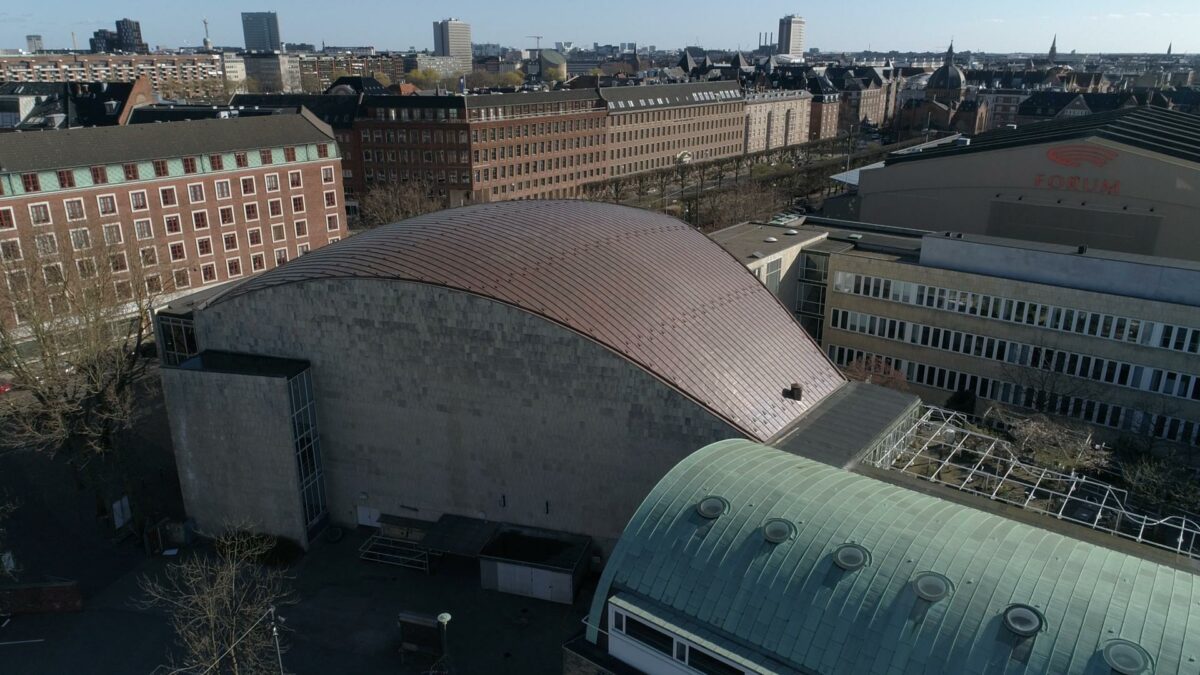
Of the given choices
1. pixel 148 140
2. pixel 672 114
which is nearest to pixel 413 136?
pixel 148 140

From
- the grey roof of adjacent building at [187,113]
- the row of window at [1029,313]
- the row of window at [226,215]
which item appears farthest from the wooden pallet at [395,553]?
the grey roof of adjacent building at [187,113]

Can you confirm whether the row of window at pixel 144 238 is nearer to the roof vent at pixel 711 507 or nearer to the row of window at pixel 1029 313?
the roof vent at pixel 711 507

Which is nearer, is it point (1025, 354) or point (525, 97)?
point (1025, 354)

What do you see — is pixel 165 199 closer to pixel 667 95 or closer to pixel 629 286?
pixel 629 286

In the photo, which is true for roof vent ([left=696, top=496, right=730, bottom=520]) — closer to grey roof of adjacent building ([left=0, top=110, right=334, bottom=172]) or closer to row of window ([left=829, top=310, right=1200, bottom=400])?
row of window ([left=829, top=310, right=1200, bottom=400])

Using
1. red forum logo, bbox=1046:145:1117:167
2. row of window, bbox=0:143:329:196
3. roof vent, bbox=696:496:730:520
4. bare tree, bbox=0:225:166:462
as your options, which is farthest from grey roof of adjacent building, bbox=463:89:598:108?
roof vent, bbox=696:496:730:520

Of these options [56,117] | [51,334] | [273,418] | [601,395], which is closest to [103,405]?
[51,334]
